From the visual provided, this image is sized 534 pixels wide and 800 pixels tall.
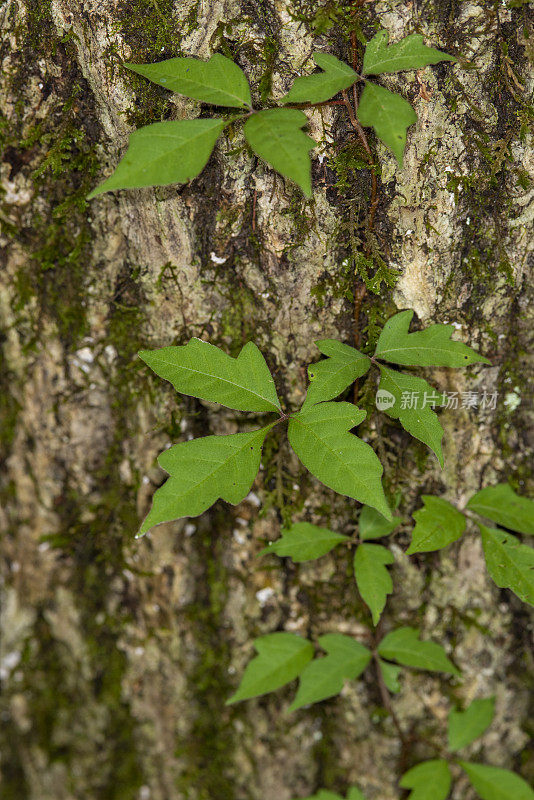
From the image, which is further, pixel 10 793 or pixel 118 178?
pixel 10 793

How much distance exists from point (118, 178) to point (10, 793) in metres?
2.54

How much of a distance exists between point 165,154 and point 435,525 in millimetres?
1109

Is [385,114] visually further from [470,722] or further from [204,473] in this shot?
[470,722]

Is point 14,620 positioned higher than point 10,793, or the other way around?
point 14,620

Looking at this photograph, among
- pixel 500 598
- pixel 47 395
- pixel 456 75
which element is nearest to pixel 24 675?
pixel 47 395

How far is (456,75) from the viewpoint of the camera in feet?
4.41

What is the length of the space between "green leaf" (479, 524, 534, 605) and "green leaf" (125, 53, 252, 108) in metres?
1.25

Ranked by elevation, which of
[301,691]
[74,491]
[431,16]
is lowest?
[301,691]

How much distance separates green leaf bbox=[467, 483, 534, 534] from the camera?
1556 mm

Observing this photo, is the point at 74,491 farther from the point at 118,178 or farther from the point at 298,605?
the point at 118,178

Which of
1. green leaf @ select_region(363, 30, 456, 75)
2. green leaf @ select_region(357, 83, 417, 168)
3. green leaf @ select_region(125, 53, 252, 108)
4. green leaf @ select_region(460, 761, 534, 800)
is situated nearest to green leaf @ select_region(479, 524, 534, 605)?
green leaf @ select_region(460, 761, 534, 800)

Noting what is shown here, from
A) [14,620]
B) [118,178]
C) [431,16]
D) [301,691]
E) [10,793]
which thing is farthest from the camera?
[10,793]

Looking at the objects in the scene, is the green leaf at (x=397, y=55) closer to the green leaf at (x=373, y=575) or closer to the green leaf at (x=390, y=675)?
the green leaf at (x=373, y=575)

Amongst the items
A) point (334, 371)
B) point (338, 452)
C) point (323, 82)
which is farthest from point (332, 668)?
point (323, 82)
